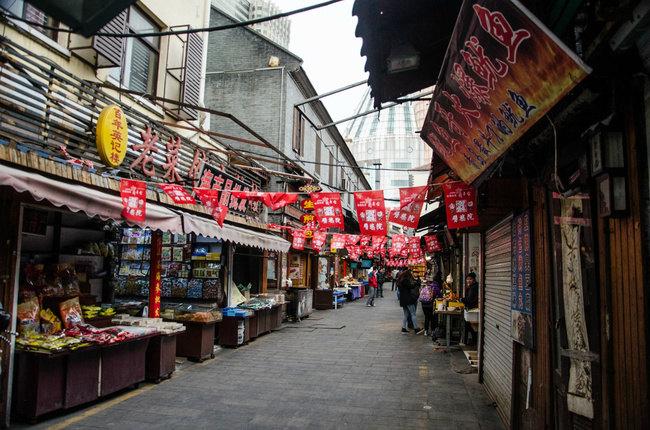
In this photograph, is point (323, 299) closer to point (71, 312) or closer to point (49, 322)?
point (71, 312)

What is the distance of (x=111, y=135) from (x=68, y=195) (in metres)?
Answer: 1.88

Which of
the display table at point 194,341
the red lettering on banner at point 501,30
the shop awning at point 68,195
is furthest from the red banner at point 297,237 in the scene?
the red lettering on banner at point 501,30

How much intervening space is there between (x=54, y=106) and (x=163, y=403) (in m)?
5.29

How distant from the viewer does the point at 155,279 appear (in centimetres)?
1041

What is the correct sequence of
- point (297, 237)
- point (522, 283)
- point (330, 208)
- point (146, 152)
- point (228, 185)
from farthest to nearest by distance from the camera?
point (297, 237)
point (228, 185)
point (330, 208)
point (146, 152)
point (522, 283)

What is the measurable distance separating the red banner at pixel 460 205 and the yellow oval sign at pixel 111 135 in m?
5.99

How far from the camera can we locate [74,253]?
9.55m

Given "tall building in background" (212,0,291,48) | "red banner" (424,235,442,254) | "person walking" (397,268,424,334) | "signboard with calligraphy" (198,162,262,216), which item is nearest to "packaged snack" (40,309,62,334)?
"signboard with calligraphy" (198,162,262,216)

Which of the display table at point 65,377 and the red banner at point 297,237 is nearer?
the display table at point 65,377

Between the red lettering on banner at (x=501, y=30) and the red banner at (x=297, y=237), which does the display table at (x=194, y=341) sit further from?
the red lettering on banner at (x=501, y=30)

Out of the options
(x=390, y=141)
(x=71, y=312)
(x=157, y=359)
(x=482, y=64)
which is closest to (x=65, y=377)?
(x=71, y=312)

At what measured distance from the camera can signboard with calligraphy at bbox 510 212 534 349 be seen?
17.9 ft

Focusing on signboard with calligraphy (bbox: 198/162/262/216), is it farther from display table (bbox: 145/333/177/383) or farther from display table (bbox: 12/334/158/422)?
display table (bbox: 12/334/158/422)

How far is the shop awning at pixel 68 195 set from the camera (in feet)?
18.1
